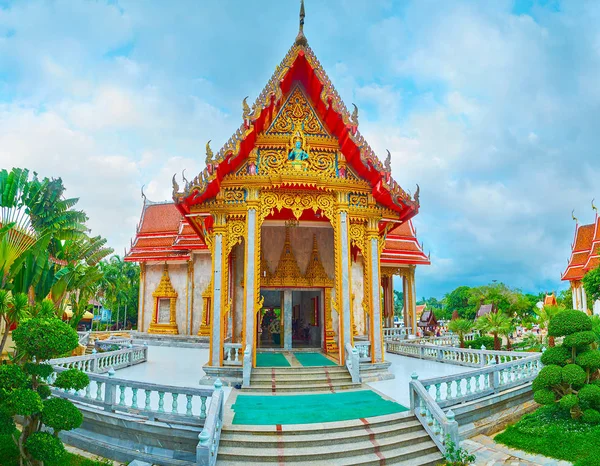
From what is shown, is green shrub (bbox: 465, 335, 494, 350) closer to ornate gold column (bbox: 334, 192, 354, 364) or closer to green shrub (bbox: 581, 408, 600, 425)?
ornate gold column (bbox: 334, 192, 354, 364)

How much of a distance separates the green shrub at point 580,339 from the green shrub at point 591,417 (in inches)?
41.9

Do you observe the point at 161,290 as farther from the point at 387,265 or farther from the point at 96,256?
the point at 387,265

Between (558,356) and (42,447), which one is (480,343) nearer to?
(558,356)

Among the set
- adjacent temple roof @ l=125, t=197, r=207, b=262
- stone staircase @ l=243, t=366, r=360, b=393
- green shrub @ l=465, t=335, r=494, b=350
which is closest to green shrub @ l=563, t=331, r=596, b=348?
stone staircase @ l=243, t=366, r=360, b=393

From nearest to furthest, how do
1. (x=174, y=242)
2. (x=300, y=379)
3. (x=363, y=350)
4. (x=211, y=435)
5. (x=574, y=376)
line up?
(x=211, y=435) < (x=574, y=376) < (x=300, y=379) < (x=363, y=350) < (x=174, y=242)

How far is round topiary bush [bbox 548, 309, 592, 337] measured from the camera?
7.21 metres

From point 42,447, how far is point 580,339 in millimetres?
8245

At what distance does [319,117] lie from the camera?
1052cm

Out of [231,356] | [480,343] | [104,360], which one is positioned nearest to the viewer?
[231,356]

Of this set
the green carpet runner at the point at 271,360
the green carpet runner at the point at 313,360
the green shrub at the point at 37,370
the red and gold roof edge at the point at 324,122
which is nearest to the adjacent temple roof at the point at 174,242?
the green carpet runner at the point at 271,360

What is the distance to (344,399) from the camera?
25.5 feet

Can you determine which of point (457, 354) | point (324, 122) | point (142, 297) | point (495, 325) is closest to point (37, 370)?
point (324, 122)

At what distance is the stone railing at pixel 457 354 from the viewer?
10609 mm

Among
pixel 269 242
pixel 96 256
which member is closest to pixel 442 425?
pixel 269 242
